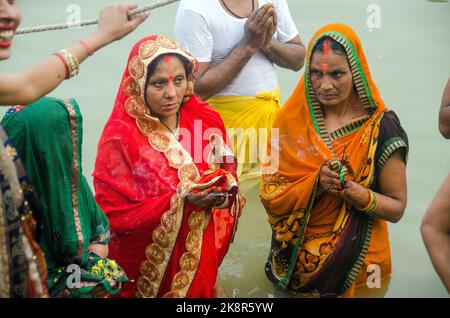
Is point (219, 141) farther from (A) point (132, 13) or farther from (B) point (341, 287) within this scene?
(A) point (132, 13)

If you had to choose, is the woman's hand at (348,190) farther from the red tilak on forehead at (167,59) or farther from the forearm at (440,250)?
the forearm at (440,250)

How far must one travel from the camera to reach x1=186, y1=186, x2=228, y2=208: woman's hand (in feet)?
12.0

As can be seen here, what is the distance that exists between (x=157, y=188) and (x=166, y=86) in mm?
504

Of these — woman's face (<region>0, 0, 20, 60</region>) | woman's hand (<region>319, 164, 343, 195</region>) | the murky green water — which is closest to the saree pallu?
woman's face (<region>0, 0, 20, 60</region>)

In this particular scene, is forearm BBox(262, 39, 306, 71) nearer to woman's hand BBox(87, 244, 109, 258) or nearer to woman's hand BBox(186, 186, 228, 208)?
woman's hand BBox(186, 186, 228, 208)

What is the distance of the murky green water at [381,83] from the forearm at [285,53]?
94 centimetres

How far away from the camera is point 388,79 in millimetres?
7547

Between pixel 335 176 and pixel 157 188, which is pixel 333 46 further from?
pixel 157 188

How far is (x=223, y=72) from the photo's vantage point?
4992 millimetres

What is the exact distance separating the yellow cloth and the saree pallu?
8.75 ft

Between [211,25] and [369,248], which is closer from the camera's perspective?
[369,248]

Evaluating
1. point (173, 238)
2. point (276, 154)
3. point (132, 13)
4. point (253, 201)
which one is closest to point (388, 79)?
point (253, 201)

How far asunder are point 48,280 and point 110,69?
516cm

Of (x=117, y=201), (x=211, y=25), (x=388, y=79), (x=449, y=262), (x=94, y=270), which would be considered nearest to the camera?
(x=449, y=262)
